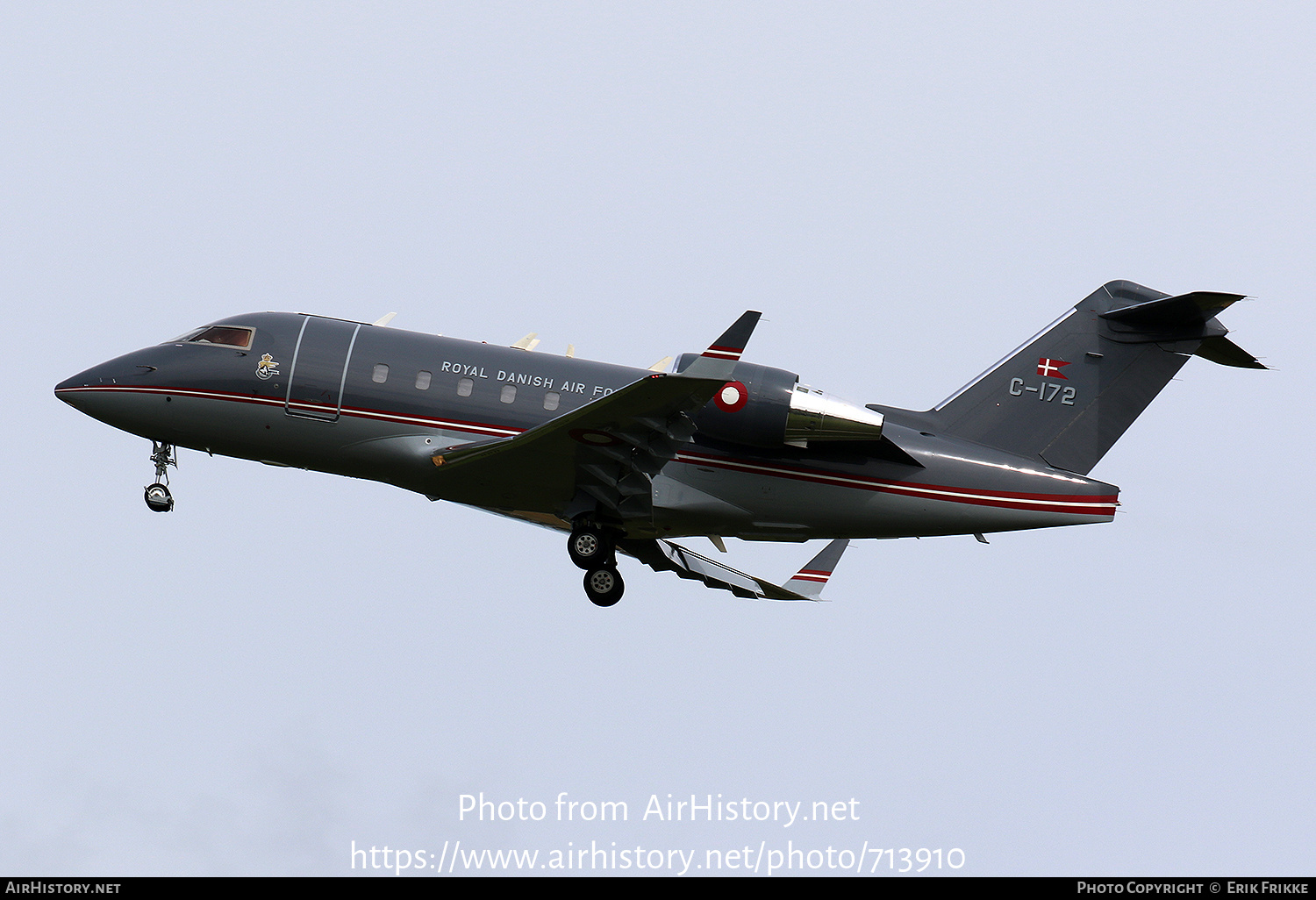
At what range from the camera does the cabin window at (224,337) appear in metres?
20.0

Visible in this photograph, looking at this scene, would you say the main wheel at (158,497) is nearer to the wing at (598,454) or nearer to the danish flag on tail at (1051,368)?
the wing at (598,454)

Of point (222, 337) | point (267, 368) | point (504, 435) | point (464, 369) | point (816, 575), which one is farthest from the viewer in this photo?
point (816, 575)

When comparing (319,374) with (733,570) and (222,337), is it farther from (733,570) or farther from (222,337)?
(733,570)

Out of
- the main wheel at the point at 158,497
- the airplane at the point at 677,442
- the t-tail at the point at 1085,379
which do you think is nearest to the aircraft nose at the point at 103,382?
the airplane at the point at 677,442

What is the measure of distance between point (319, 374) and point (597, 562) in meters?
5.03

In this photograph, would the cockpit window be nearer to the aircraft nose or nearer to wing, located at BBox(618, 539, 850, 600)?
the aircraft nose

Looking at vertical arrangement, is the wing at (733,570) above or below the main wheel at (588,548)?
below

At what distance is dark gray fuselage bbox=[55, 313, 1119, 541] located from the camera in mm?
18891

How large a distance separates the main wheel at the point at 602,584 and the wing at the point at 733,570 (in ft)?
10.3

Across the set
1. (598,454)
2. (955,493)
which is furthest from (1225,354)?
(598,454)

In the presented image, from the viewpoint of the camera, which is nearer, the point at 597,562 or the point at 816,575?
the point at 597,562

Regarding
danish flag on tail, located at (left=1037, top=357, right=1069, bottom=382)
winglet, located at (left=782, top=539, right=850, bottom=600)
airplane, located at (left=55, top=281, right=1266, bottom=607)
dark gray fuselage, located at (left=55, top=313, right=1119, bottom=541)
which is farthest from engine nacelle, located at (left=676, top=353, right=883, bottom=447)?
winglet, located at (left=782, top=539, right=850, bottom=600)

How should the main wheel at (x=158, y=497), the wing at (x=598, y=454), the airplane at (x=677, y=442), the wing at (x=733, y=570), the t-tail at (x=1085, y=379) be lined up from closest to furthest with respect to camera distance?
the wing at (x=598, y=454)
the airplane at (x=677, y=442)
the t-tail at (x=1085, y=379)
the main wheel at (x=158, y=497)
the wing at (x=733, y=570)

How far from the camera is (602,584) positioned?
760 inches
